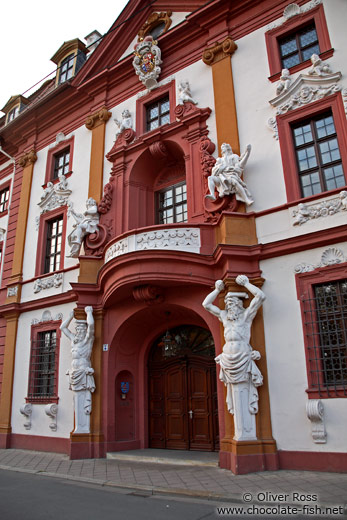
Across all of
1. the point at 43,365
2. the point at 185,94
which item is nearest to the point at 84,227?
the point at 43,365

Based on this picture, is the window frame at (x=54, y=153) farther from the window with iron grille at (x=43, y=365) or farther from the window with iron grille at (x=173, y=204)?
the window with iron grille at (x=43, y=365)

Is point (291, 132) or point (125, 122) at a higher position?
point (125, 122)

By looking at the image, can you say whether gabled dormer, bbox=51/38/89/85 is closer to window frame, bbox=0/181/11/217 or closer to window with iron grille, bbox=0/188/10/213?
window frame, bbox=0/181/11/217

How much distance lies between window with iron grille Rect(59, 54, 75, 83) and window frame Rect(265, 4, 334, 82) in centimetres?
938

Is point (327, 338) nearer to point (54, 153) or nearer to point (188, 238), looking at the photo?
point (188, 238)

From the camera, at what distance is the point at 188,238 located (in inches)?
418

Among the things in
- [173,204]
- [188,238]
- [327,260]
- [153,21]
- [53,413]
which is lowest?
[53,413]

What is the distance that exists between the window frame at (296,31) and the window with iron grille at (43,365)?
33.8ft

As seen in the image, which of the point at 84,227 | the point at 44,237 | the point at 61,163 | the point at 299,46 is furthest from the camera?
the point at 61,163

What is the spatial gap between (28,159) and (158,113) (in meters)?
6.61

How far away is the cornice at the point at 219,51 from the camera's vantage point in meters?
12.2

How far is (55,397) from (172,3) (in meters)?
13.5

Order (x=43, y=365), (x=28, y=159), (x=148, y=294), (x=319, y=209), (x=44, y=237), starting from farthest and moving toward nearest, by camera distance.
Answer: (x=28, y=159), (x=44, y=237), (x=43, y=365), (x=148, y=294), (x=319, y=209)

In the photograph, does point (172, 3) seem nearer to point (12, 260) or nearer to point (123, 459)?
point (12, 260)
